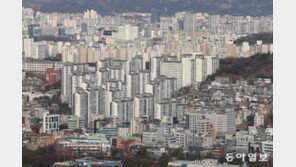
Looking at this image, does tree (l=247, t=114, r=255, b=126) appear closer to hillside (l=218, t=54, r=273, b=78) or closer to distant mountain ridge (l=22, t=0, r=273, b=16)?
hillside (l=218, t=54, r=273, b=78)

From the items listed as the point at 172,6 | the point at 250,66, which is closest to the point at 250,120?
the point at 250,66

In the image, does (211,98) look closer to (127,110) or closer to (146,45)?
(127,110)

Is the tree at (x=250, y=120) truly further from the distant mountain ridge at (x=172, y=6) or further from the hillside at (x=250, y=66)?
the distant mountain ridge at (x=172, y=6)

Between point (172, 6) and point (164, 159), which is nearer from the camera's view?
point (164, 159)

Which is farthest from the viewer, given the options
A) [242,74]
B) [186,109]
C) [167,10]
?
[167,10]

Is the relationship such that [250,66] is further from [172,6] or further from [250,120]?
[250,120]

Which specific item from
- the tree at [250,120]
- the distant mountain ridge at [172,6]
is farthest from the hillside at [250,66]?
the tree at [250,120]

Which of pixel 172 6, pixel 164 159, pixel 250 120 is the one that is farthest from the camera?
pixel 172 6

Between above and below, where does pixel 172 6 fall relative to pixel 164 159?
above

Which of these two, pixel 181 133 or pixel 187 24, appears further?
pixel 187 24

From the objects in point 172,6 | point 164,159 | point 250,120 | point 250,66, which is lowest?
point 164,159

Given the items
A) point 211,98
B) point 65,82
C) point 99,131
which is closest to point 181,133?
point 99,131
